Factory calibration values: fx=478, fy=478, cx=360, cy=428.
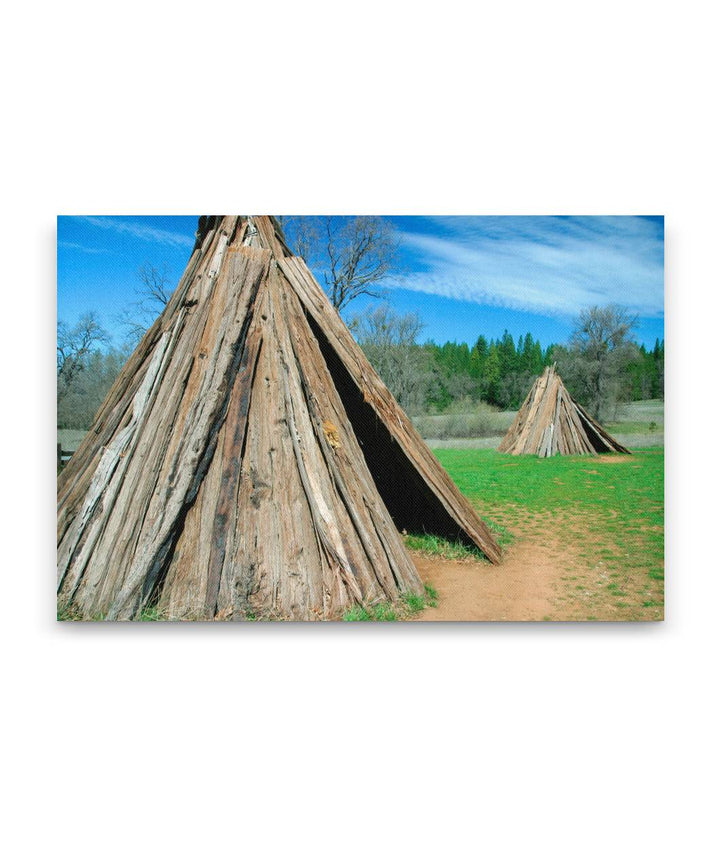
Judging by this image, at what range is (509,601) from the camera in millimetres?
2990

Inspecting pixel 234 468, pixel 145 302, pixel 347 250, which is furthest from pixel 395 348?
pixel 145 302

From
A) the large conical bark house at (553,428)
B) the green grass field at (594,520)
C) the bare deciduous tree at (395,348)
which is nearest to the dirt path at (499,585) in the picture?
the green grass field at (594,520)

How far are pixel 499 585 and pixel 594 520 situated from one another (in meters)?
0.88

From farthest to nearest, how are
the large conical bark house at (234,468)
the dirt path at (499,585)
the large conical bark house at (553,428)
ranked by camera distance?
the large conical bark house at (553,428)
the dirt path at (499,585)
the large conical bark house at (234,468)

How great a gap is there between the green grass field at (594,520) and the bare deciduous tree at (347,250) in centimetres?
139

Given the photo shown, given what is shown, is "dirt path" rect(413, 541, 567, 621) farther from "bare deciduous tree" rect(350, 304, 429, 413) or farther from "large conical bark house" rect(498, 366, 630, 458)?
"bare deciduous tree" rect(350, 304, 429, 413)

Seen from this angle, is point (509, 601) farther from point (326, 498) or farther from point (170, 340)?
point (170, 340)

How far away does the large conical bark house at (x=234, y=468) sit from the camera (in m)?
2.77

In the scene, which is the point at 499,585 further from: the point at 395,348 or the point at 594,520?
the point at 395,348

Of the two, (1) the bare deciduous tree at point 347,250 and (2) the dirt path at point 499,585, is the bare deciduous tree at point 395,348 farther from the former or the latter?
(2) the dirt path at point 499,585

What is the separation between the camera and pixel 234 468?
2.85 m
